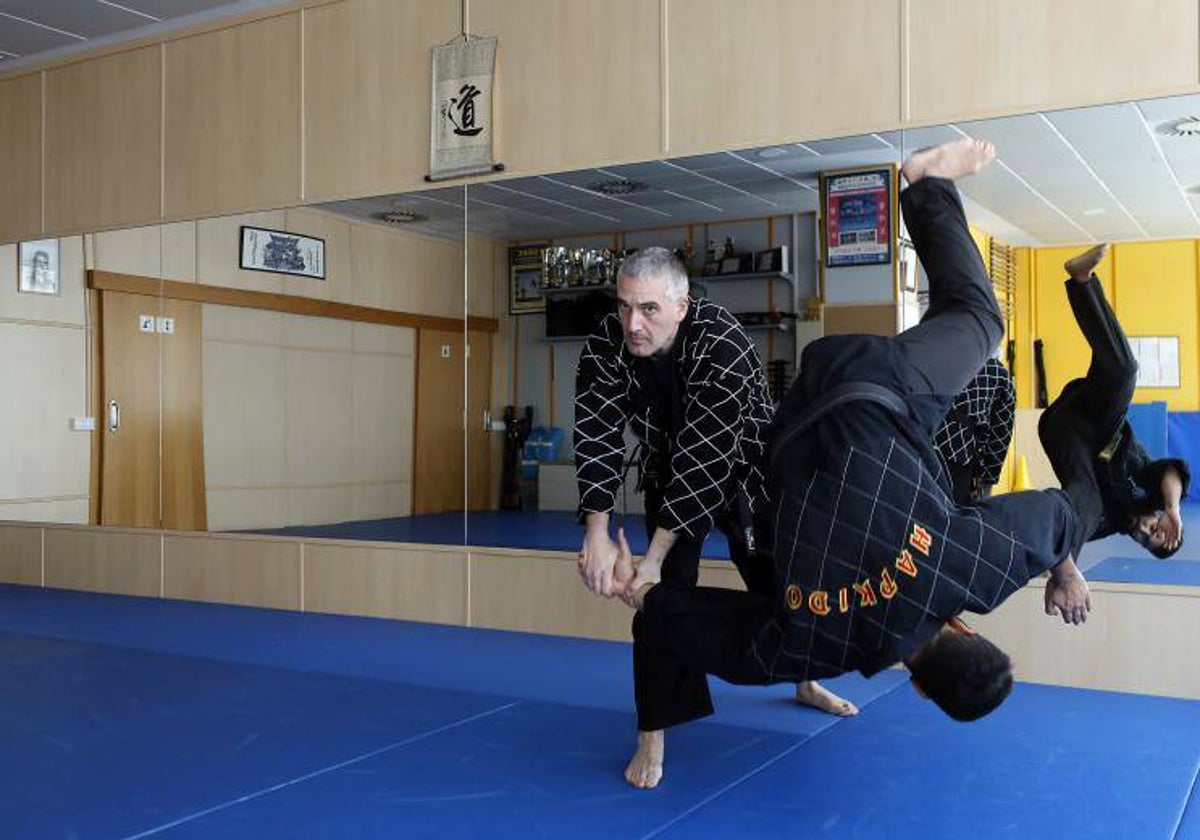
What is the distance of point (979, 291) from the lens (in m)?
2.83

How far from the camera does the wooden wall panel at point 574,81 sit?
527 cm

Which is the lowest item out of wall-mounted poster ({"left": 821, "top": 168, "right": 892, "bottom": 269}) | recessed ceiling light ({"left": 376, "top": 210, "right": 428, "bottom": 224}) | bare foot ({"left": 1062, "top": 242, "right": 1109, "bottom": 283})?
bare foot ({"left": 1062, "top": 242, "right": 1109, "bottom": 283})

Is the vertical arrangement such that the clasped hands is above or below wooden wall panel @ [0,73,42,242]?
below

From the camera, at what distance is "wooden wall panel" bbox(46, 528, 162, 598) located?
687 centimetres

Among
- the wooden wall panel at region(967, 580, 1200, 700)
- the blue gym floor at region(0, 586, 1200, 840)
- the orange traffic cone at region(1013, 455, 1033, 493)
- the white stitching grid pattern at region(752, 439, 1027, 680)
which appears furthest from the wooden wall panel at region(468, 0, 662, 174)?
the white stitching grid pattern at region(752, 439, 1027, 680)

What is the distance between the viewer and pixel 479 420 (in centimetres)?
588

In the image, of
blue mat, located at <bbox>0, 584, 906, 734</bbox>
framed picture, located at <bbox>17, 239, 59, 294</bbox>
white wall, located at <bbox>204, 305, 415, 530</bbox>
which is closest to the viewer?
blue mat, located at <bbox>0, 584, 906, 734</bbox>

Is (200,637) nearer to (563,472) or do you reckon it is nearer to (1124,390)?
(563,472)

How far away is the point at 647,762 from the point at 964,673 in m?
0.96

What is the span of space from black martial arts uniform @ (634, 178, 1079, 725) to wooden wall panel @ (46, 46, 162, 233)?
5358 millimetres

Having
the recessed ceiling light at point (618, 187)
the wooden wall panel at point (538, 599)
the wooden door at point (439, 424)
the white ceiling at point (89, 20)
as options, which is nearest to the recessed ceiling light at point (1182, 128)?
the recessed ceiling light at point (618, 187)

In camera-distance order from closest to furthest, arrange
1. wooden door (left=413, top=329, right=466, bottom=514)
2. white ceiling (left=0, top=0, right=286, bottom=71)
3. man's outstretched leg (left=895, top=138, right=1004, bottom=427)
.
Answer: man's outstretched leg (left=895, top=138, right=1004, bottom=427) < wooden door (left=413, top=329, right=466, bottom=514) < white ceiling (left=0, top=0, right=286, bottom=71)

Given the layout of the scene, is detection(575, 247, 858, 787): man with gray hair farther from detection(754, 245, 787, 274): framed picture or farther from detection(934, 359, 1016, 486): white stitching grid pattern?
detection(754, 245, 787, 274): framed picture

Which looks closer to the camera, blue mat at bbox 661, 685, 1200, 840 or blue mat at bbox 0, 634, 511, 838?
blue mat at bbox 661, 685, 1200, 840
